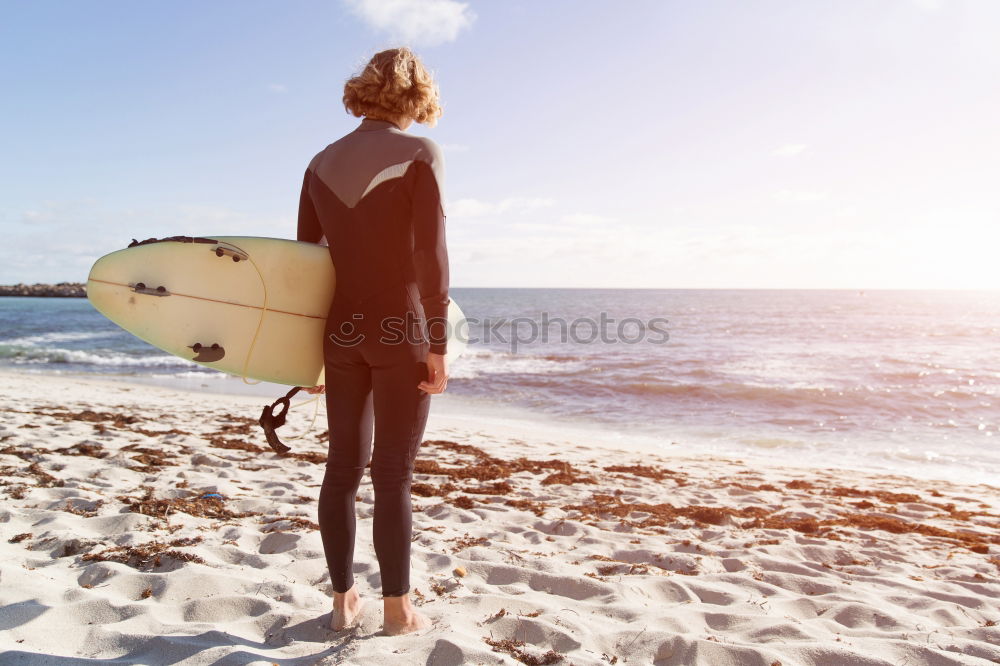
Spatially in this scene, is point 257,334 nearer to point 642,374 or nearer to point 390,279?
point 390,279

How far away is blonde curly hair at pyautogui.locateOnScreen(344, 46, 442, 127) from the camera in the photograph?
6.12 ft

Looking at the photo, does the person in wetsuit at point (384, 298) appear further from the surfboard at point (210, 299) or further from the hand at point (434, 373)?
the surfboard at point (210, 299)

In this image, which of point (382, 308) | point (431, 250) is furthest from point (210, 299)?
point (431, 250)

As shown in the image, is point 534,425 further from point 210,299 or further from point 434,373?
point 434,373

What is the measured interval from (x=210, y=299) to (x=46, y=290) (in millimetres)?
75896

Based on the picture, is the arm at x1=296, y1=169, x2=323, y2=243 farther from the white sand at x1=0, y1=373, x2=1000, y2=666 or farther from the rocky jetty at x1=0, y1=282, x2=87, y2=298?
the rocky jetty at x1=0, y1=282, x2=87, y2=298

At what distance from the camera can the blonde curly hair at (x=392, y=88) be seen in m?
1.87

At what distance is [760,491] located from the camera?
4.64 m

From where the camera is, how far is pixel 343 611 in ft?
6.61

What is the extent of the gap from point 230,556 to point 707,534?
240cm

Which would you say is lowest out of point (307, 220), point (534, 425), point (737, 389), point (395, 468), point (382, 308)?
point (534, 425)

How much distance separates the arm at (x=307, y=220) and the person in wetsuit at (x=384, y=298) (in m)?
A: 0.09

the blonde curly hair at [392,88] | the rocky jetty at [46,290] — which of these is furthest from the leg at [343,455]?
the rocky jetty at [46,290]

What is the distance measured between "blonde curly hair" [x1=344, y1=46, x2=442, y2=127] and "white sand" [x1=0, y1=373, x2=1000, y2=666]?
5.44 ft
